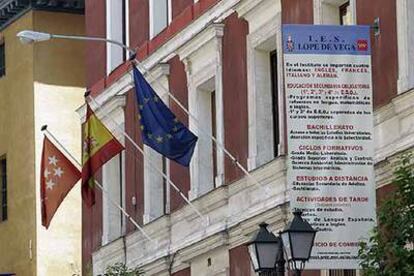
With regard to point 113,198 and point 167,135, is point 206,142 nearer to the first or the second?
point 167,135

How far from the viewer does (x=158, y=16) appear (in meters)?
41.7

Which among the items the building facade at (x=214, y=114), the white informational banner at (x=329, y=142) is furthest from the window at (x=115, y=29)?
the white informational banner at (x=329, y=142)

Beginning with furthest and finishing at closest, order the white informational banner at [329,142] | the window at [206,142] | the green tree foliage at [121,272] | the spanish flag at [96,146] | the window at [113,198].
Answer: the window at [113,198]
the spanish flag at [96,146]
the window at [206,142]
the green tree foliage at [121,272]
the white informational banner at [329,142]

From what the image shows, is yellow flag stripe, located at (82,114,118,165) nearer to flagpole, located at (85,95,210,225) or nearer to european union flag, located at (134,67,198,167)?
flagpole, located at (85,95,210,225)

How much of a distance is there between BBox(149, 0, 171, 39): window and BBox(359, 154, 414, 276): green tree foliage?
730 inches

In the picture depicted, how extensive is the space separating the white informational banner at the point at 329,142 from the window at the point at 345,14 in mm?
5878

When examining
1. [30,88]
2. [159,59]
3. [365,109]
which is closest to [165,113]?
[159,59]

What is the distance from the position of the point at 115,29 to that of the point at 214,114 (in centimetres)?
656

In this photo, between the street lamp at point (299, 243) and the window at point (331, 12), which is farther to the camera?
the window at point (331, 12)

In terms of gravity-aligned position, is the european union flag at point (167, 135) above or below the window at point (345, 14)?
below

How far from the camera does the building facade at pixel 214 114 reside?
30.3m

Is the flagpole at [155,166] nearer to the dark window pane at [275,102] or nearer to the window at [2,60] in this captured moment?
the dark window pane at [275,102]

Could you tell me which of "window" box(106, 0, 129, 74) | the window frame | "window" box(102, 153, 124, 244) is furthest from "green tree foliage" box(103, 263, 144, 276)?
the window frame

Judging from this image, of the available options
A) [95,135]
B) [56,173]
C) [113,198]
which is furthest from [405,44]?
[113,198]
